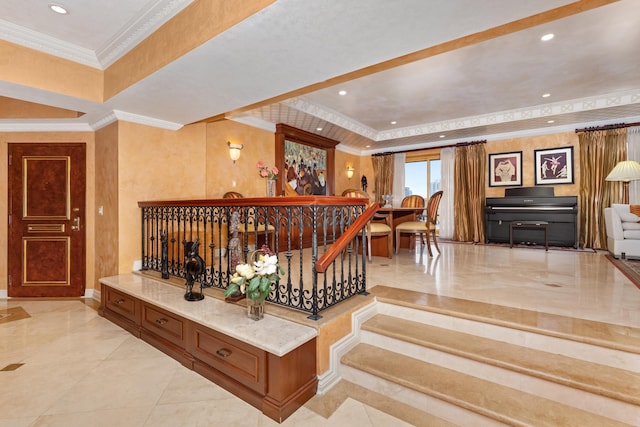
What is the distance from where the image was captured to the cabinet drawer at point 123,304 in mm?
2961

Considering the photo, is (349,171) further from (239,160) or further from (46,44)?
(46,44)

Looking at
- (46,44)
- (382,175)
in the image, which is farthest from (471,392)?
(382,175)

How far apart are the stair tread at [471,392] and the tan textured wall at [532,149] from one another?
20.9 ft

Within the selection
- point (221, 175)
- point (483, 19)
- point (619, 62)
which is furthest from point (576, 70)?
point (221, 175)

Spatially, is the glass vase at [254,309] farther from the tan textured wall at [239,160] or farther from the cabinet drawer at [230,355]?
the tan textured wall at [239,160]

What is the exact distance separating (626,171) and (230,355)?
716 centimetres

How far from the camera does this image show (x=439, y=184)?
809cm

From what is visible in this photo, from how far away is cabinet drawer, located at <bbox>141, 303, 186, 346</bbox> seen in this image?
2484 mm

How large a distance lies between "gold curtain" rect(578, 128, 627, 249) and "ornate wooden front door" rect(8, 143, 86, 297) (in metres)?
9.11

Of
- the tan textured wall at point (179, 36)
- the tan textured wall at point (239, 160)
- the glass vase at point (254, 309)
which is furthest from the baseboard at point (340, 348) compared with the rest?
the tan textured wall at point (239, 160)

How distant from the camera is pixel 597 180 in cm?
604

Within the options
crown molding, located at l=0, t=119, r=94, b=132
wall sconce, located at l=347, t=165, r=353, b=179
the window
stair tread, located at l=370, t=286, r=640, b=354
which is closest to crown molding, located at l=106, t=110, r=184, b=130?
crown molding, located at l=0, t=119, r=94, b=132

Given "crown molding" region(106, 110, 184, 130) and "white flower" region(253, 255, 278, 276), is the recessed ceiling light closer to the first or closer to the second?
"crown molding" region(106, 110, 184, 130)

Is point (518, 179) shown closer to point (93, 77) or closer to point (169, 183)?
point (169, 183)
